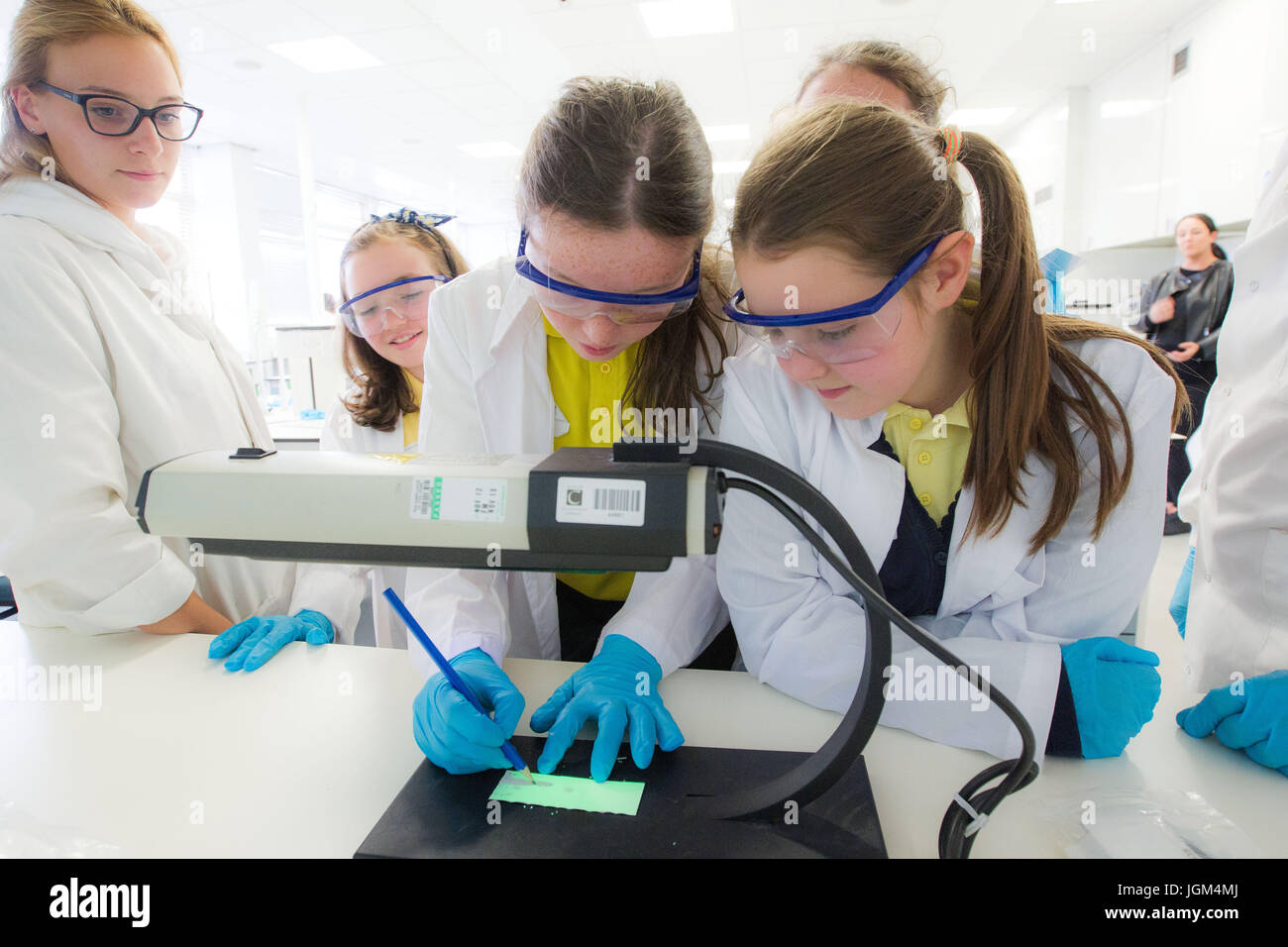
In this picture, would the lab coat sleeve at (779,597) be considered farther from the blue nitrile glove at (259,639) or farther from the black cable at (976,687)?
the blue nitrile glove at (259,639)

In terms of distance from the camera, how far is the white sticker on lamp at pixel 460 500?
0.63m

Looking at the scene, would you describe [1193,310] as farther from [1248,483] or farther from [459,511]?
[459,511]

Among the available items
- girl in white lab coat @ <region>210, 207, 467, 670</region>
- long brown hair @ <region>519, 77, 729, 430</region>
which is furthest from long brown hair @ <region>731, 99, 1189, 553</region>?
girl in white lab coat @ <region>210, 207, 467, 670</region>

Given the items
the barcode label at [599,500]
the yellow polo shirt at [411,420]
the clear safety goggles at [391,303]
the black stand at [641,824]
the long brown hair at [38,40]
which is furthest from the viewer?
the yellow polo shirt at [411,420]

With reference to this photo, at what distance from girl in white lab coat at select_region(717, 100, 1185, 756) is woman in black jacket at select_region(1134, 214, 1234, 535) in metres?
4.79

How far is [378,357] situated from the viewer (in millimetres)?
2176

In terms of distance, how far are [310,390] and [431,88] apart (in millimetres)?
3649

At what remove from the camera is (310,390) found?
468 centimetres

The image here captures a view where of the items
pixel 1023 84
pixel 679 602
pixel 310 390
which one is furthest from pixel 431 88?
pixel 679 602

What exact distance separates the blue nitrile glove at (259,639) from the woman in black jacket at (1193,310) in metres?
5.51

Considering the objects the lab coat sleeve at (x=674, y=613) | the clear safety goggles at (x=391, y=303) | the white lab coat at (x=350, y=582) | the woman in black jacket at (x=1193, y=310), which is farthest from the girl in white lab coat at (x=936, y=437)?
the woman in black jacket at (x=1193, y=310)

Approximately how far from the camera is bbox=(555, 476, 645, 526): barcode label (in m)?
0.62
